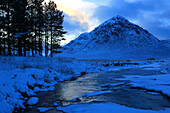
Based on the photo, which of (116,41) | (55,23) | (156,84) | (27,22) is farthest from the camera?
(116,41)

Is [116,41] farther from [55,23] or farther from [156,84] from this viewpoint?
[156,84]

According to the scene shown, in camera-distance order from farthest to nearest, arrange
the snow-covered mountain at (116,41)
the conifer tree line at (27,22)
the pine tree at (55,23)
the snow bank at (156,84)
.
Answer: the snow-covered mountain at (116,41)
the pine tree at (55,23)
the conifer tree line at (27,22)
the snow bank at (156,84)

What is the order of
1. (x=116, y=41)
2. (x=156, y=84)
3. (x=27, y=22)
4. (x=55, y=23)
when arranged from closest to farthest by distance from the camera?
(x=156, y=84)
(x=27, y=22)
(x=55, y=23)
(x=116, y=41)

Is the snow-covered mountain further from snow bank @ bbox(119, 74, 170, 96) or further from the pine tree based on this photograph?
snow bank @ bbox(119, 74, 170, 96)

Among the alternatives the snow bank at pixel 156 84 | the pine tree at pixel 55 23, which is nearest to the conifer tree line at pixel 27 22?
the pine tree at pixel 55 23

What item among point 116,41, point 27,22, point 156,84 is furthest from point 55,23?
point 116,41

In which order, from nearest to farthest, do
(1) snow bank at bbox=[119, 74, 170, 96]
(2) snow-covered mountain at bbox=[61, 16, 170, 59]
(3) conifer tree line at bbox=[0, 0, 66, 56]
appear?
(1) snow bank at bbox=[119, 74, 170, 96]
(3) conifer tree line at bbox=[0, 0, 66, 56]
(2) snow-covered mountain at bbox=[61, 16, 170, 59]

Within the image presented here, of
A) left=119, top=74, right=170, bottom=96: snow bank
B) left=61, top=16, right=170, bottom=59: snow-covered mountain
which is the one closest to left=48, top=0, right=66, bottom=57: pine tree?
left=119, top=74, right=170, bottom=96: snow bank

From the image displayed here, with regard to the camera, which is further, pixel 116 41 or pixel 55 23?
pixel 116 41

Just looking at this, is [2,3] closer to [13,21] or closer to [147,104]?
[13,21]

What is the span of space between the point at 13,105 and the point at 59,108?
1662 millimetres

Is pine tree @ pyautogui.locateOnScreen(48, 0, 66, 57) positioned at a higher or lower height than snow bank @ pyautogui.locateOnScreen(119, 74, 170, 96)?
higher

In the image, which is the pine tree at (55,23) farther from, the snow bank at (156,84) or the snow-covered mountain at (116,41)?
the snow-covered mountain at (116,41)

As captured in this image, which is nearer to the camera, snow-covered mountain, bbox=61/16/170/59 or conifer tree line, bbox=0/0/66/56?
conifer tree line, bbox=0/0/66/56
